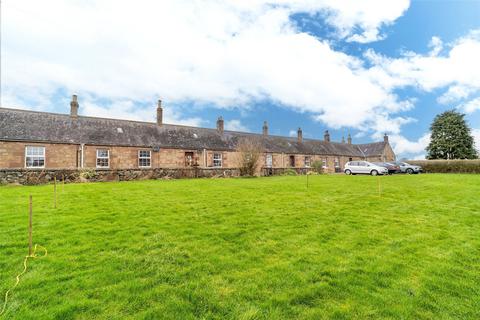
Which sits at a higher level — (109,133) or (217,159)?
(109,133)

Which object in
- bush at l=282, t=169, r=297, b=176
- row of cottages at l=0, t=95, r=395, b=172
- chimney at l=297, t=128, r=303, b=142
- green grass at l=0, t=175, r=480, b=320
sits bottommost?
green grass at l=0, t=175, r=480, b=320

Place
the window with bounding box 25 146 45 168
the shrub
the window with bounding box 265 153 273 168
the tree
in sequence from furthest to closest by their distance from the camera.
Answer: the tree < the window with bounding box 265 153 273 168 < the window with bounding box 25 146 45 168 < the shrub

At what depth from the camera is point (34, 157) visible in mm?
19953

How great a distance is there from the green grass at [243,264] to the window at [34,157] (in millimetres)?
15851

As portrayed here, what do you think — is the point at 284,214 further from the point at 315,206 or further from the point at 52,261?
the point at 52,261

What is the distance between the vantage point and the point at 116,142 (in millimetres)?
23391

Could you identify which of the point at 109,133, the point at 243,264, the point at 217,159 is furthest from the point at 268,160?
the point at 243,264

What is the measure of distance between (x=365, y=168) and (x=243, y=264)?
84.0ft

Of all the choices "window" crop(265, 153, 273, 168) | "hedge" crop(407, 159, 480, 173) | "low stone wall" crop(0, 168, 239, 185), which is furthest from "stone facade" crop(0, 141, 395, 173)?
"hedge" crop(407, 159, 480, 173)

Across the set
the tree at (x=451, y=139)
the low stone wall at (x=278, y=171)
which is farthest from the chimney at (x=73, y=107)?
the tree at (x=451, y=139)

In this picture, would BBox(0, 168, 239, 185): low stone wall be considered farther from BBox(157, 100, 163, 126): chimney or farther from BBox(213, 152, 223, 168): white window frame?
BBox(157, 100, 163, 126): chimney

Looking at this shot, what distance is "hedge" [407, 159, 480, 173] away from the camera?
27.0 meters

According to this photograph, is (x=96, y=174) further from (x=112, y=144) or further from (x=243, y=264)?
(x=243, y=264)

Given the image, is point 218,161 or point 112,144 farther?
Answer: point 218,161
